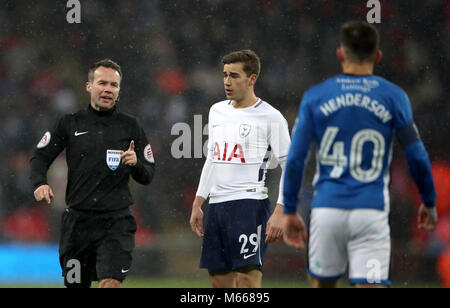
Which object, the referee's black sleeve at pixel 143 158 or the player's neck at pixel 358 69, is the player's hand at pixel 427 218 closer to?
the player's neck at pixel 358 69

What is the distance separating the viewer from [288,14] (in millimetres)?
10594

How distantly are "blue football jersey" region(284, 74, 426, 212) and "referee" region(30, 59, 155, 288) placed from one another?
5.60ft

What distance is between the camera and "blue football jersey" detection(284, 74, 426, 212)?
3.87 metres

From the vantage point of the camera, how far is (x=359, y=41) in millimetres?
3939

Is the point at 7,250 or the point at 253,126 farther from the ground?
the point at 253,126

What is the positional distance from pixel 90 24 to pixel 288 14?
8.85ft

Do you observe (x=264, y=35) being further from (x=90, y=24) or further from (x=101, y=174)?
(x=101, y=174)

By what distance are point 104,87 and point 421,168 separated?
2490 mm

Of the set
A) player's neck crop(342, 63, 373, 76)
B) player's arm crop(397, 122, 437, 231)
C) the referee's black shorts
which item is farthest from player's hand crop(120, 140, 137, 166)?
player's arm crop(397, 122, 437, 231)

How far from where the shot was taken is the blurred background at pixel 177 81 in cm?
943

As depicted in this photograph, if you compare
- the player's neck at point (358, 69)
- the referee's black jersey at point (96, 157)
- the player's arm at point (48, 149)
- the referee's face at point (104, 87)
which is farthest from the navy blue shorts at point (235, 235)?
the player's neck at point (358, 69)

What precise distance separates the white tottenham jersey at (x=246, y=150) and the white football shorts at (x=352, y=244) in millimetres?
1554

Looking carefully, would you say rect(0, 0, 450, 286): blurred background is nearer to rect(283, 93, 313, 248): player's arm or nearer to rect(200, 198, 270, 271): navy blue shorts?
rect(200, 198, 270, 271): navy blue shorts
